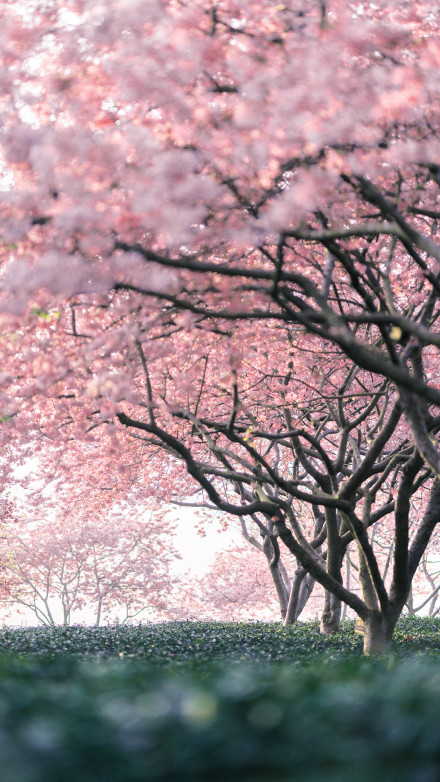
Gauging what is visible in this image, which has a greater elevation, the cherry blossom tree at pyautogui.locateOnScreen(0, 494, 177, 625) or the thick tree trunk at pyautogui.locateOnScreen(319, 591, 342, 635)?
the cherry blossom tree at pyautogui.locateOnScreen(0, 494, 177, 625)

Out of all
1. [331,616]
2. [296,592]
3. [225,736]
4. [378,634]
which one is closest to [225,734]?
[225,736]

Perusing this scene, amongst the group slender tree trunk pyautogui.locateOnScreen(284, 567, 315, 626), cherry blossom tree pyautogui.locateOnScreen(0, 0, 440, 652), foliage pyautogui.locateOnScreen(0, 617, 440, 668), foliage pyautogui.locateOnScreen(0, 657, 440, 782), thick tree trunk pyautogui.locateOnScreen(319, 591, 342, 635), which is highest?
cherry blossom tree pyautogui.locateOnScreen(0, 0, 440, 652)

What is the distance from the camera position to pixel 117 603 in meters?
36.5

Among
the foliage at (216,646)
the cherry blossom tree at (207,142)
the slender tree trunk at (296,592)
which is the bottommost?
the foliage at (216,646)

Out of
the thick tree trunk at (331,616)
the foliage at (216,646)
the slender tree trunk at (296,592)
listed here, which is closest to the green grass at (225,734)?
the foliage at (216,646)

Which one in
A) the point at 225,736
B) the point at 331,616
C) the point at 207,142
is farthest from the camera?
the point at 331,616

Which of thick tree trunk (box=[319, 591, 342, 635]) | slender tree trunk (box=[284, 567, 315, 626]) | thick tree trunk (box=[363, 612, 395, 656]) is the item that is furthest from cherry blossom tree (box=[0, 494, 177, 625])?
thick tree trunk (box=[363, 612, 395, 656])

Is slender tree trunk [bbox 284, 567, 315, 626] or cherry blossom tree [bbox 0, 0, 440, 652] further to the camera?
slender tree trunk [bbox 284, 567, 315, 626]

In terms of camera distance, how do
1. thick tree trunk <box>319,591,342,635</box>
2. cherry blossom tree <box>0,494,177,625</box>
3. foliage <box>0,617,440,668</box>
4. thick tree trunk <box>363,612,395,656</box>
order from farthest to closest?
cherry blossom tree <box>0,494,177,625</box> < thick tree trunk <box>319,591,342,635</box> < thick tree trunk <box>363,612,395,656</box> < foliage <box>0,617,440,668</box>

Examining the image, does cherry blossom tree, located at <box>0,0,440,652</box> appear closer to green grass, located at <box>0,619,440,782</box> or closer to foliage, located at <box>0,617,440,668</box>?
green grass, located at <box>0,619,440,782</box>

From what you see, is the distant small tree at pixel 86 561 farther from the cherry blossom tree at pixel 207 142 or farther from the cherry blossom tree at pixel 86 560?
the cherry blossom tree at pixel 207 142

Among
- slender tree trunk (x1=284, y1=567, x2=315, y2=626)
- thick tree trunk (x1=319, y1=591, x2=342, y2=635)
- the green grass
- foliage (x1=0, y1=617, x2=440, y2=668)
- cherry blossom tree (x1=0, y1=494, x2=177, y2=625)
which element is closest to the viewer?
the green grass

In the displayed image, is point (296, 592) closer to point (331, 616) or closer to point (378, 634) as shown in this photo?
point (331, 616)

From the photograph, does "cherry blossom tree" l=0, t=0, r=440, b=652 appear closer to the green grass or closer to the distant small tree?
the green grass
